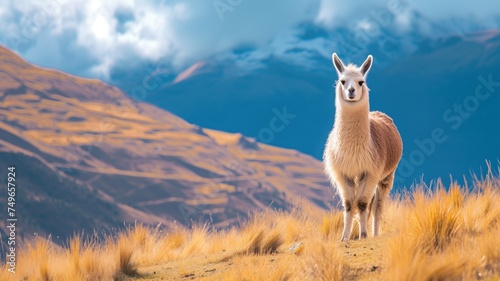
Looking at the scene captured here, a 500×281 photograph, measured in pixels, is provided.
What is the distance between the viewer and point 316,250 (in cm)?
578

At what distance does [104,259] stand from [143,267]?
0.85 meters

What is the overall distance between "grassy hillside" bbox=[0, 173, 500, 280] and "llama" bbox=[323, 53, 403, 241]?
0.48m

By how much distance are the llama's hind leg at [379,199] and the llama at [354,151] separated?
0.14ft

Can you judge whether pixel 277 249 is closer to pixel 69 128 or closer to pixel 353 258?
pixel 353 258

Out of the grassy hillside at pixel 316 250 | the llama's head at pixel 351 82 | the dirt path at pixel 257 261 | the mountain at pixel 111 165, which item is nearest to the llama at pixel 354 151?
the llama's head at pixel 351 82

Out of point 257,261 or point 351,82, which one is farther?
point 351,82

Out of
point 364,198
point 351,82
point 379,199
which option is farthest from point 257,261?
point 351,82

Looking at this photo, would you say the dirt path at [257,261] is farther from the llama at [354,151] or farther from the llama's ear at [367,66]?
the llama's ear at [367,66]

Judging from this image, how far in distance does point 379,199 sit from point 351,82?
1.83 meters

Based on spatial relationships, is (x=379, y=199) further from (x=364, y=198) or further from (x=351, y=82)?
(x=351, y=82)

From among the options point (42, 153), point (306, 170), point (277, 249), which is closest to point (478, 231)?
point (277, 249)

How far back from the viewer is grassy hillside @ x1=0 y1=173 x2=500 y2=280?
17.6ft

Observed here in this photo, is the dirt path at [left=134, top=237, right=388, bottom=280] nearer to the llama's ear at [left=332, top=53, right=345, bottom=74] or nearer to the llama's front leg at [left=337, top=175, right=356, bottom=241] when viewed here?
the llama's front leg at [left=337, top=175, right=356, bottom=241]

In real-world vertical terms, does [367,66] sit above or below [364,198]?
above
